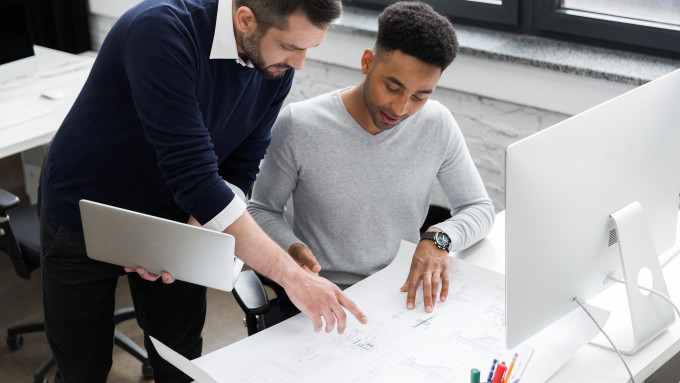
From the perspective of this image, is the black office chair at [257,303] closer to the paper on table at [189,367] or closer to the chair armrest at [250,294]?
the chair armrest at [250,294]

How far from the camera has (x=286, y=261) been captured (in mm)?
1396

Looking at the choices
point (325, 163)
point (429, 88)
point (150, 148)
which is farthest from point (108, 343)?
point (429, 88)

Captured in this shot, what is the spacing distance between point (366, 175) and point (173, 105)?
55cm

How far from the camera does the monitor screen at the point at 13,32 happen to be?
276cm

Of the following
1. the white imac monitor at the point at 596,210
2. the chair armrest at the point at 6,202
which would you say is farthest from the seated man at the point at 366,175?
the chair armrest at the point at 6,202

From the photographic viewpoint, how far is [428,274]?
152cm

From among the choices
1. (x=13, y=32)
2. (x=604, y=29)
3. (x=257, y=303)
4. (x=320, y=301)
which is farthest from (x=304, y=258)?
(x=13, y=32)

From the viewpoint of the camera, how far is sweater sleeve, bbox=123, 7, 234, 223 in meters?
1.31

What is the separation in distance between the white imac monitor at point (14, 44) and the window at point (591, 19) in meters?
1.48

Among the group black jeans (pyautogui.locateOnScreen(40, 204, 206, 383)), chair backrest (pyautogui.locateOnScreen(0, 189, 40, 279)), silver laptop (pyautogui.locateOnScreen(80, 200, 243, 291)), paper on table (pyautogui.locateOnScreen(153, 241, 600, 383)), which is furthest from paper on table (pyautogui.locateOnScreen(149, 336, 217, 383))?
chair backrest (pyautogui.locateOnScreen(0, 189, 40, 279))

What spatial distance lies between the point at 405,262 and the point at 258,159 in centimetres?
38

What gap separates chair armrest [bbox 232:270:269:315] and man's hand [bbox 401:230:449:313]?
0.28 meters

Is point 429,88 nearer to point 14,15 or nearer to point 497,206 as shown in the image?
point 497,206

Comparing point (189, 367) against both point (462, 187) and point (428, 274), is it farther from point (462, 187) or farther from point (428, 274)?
point (462, 187)
